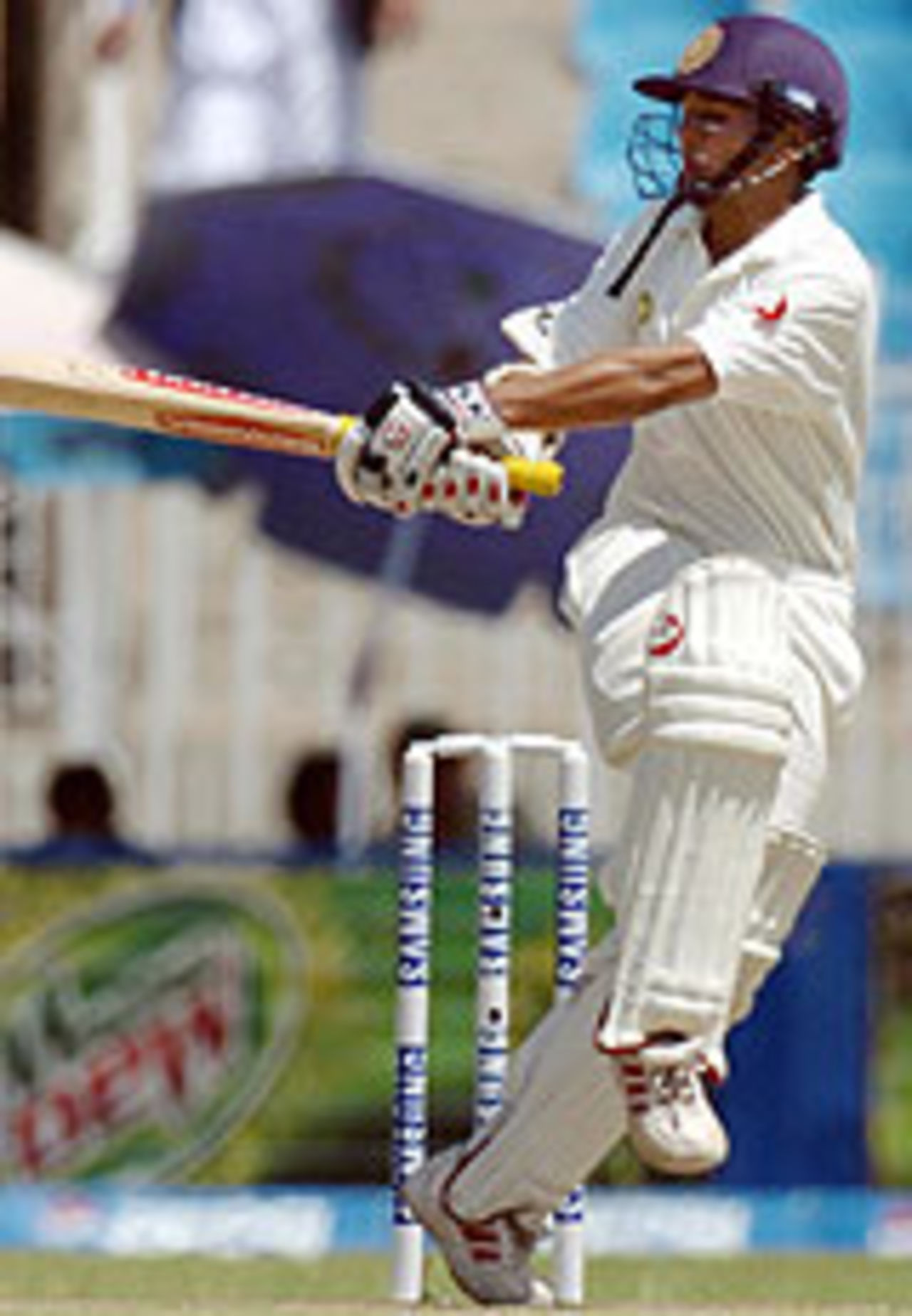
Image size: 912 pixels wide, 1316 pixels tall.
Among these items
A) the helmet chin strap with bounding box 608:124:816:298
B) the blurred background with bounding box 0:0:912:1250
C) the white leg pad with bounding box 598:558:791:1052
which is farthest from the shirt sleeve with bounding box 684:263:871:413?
the blurred background with bounding box 0:0:912:1250

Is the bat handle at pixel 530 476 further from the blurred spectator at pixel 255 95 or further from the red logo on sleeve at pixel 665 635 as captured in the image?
the blurred spectator at pixel 255 95

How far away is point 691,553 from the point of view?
6.47m

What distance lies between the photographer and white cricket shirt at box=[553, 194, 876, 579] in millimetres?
6320

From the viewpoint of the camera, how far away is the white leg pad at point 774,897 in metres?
6.44

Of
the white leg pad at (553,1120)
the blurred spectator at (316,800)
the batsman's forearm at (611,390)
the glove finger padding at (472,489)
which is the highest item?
the batsman's forearm at (611,390)

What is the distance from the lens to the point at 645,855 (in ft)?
20.9

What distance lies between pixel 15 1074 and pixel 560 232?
9.04ft

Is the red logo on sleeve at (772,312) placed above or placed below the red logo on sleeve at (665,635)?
above

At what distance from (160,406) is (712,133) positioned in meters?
0.85

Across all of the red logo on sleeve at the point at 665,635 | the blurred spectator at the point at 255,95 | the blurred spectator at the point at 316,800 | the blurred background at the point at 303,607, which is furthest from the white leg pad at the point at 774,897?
the blurred spectator at the point at 255,95

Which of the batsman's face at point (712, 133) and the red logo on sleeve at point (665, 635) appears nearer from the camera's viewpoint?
the red logo on sleeve at point (665, 635)

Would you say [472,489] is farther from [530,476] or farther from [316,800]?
[316,800]

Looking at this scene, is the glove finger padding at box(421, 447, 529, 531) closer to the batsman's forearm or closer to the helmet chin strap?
the batsman's forearm

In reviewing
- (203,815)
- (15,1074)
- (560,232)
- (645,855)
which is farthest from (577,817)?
(203,815)
